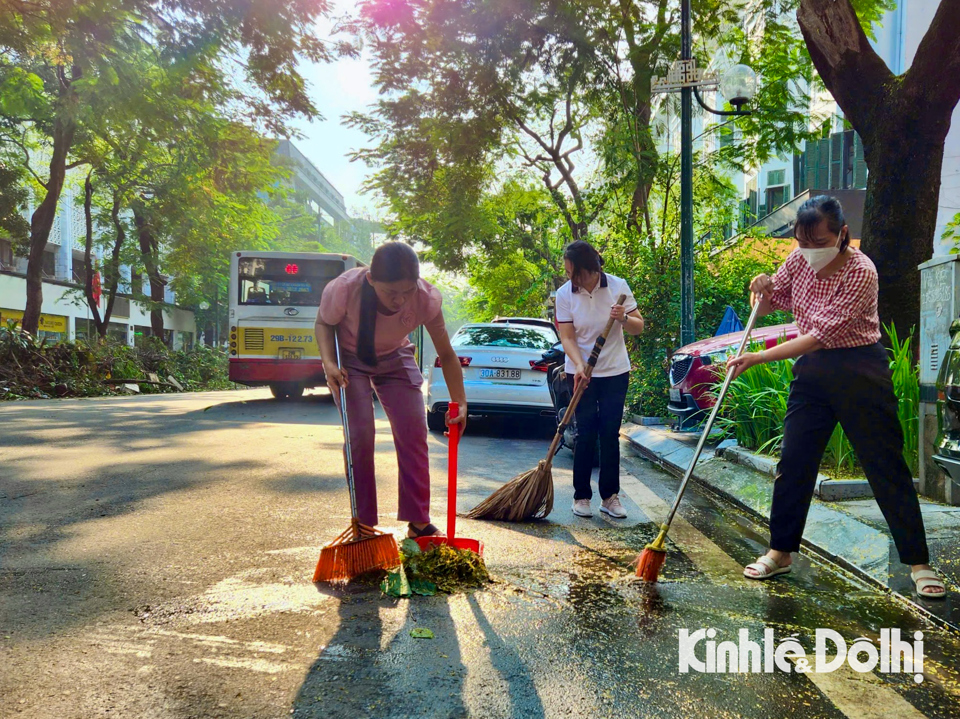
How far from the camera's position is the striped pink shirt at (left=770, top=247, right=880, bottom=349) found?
3.88 m

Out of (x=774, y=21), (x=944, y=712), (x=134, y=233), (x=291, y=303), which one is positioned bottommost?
(x=944, y=712)

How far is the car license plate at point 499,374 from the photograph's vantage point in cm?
1108

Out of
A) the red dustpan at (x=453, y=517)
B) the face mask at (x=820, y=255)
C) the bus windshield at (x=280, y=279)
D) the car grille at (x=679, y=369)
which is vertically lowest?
the red dustpan at (x=453, y=517)

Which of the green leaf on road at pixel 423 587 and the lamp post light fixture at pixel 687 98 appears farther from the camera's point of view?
the lamp post light fixture at pixel 687 98

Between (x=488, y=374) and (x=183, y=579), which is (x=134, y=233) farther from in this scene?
(x=183, y=579)

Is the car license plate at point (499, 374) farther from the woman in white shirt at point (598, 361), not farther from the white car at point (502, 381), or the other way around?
the woman in white shirt at point (598, 361)

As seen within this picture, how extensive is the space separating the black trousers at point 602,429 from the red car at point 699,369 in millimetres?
3474

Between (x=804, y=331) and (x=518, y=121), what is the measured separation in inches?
692

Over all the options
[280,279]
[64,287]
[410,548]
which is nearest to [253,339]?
[280,279]

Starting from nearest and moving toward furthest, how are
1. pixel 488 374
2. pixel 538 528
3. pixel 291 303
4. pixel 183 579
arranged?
pixel 183 579 → pixel 538 528 → pixel 488 374 → pixel 291 303

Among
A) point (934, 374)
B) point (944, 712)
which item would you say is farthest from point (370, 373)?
point (934, 374)

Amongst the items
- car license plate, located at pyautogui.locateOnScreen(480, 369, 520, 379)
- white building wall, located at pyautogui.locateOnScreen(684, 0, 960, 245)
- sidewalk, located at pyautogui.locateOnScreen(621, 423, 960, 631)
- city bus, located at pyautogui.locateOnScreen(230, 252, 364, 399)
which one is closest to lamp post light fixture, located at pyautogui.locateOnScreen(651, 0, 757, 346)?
car license plate, located at pyautogui.locateOnScreen(480, 369, 520, 379)

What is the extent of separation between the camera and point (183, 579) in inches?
155

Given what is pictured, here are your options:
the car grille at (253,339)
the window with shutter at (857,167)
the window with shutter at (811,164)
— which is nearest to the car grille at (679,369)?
the car grille at (253,339)
